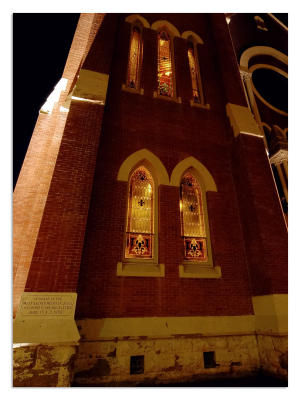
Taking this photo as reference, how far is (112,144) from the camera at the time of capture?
5547mm

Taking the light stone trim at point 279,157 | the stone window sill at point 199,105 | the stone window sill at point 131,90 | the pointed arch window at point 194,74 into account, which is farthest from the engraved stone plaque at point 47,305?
the light stone trim at point 279,157

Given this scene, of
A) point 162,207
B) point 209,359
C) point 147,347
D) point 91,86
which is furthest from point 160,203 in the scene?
point 91,86

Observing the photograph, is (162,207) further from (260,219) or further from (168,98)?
(168,98)

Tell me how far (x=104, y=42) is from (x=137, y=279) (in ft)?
22.8

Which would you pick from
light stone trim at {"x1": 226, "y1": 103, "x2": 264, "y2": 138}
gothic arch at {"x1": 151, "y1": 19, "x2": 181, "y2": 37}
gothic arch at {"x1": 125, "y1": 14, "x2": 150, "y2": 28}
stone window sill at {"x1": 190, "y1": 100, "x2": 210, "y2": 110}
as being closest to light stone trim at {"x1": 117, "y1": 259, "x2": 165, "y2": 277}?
light stone trim at {"x1": 226, "y1": 103, "x2": 264, "y2": 138}

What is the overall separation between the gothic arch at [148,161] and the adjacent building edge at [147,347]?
9.80 feet

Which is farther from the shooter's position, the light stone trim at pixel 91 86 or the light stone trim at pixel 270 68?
the light stone trim at pixel 270 68

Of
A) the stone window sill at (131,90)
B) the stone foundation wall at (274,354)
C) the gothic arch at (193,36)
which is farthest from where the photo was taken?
the gothic arch at (193,36)

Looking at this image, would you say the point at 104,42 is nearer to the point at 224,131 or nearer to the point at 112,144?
the point at 112,144

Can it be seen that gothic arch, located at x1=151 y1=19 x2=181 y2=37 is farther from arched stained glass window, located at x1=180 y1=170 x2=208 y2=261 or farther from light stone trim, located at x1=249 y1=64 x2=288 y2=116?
arched stained glass window, located at x1=180 y1=170 x2=208 y2=261

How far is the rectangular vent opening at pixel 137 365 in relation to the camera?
3785 mm

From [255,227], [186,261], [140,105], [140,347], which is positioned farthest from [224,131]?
Answer: [140,347]

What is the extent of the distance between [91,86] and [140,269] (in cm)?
474

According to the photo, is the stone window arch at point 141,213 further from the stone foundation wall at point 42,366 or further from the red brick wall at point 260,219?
the red brick wall at point 260,219
